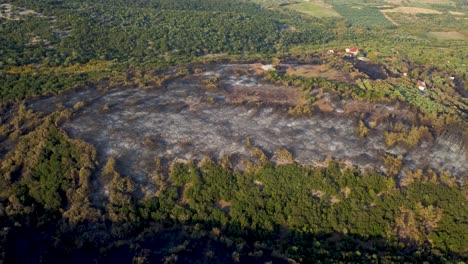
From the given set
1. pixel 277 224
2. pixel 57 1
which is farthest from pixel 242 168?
pixel 57 1

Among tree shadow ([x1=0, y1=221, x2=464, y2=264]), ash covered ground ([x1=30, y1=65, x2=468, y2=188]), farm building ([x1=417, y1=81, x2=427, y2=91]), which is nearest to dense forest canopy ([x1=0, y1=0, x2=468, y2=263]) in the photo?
tree shadow ([x1=0, y1=221, x2=464, y2=264])

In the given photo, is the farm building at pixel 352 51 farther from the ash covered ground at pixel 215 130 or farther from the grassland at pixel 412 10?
the grassland at pixel 412 10

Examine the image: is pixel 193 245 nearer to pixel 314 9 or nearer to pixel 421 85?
pixel 421 85

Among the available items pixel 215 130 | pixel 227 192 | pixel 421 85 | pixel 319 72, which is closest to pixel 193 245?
pixel 227 192

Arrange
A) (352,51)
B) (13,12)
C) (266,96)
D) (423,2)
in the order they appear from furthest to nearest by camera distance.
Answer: (423,2), (13,12), (352,51), (266,96)

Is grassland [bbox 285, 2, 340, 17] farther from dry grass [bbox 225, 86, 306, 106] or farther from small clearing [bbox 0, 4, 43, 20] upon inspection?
dry grass [bbox 225, 86, 306, 106]

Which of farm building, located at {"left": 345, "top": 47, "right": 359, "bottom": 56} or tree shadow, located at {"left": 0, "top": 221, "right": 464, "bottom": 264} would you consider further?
farm building, located at {"left": 345, "top": 47, "right": 359, "bottom": 56}
